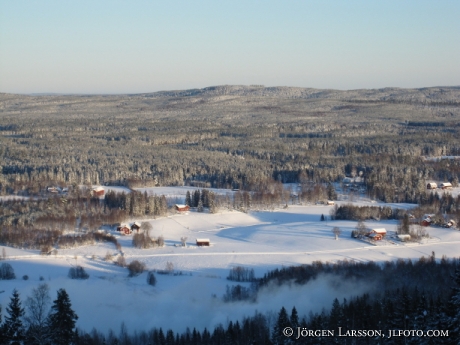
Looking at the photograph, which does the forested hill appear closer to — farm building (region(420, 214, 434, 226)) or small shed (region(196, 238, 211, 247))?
farm building (region(420, 214, 434, 226))

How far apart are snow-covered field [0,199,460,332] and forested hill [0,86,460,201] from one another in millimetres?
9091

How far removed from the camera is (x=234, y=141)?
63656 mm

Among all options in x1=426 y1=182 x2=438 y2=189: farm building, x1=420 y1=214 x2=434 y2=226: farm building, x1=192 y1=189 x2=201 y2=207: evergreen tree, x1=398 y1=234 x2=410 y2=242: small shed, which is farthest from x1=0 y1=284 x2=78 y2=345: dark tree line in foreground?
x1=426 y1=182 x2=438 y2=189: farm building

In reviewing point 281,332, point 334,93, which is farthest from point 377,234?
point 334,93

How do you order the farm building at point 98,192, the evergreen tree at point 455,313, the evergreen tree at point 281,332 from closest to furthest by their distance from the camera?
the evergreen tree at point 455,313, the evergreen tree at point 281,332, the farm building at point 98,192

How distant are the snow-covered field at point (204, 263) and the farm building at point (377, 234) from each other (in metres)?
0.50

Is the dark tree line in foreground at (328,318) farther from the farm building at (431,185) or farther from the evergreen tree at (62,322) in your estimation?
the farm building at (431,185)

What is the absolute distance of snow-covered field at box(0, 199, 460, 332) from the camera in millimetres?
18812

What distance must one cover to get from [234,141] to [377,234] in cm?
3872

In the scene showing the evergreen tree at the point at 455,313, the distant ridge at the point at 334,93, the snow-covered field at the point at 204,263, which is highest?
the distant ridge at the point at 334,93

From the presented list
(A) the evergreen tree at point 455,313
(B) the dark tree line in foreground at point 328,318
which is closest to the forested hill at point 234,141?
(B) the dark tree line in foreground at point 328,318

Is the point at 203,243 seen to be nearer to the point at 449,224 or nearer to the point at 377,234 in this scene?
the point at 377,234

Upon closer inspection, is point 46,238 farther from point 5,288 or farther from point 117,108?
point 117,108

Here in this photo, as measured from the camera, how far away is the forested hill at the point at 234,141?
137 feet
